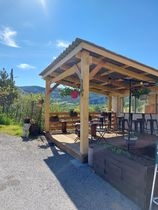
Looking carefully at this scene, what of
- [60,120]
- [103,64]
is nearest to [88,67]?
[103,64]

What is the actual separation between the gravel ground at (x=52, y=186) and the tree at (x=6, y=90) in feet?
36.6

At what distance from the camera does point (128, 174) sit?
4.43m

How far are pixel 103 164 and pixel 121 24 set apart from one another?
6.84 m

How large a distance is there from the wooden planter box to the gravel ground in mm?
145

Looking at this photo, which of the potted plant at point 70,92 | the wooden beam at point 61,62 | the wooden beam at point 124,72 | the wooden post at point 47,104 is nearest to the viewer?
the wooden beam at point 61,62

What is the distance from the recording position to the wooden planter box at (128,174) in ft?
12.9

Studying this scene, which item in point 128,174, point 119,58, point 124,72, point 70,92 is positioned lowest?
point 128,174

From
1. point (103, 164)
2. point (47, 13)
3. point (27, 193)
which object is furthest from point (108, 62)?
point (27, 193)

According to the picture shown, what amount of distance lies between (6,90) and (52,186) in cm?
1625

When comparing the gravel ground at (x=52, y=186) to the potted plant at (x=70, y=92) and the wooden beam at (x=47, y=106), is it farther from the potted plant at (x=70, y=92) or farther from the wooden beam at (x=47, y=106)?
the wooden beam at (x=47, y=106)

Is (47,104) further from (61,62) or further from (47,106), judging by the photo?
(61,62)

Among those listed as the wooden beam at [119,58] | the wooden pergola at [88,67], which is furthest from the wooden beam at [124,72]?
the wooden beam at [119,58]

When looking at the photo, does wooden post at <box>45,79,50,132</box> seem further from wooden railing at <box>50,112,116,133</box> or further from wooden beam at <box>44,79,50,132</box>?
wooden railing at <box>50,112,116,133</box>

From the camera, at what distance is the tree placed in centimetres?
1886
